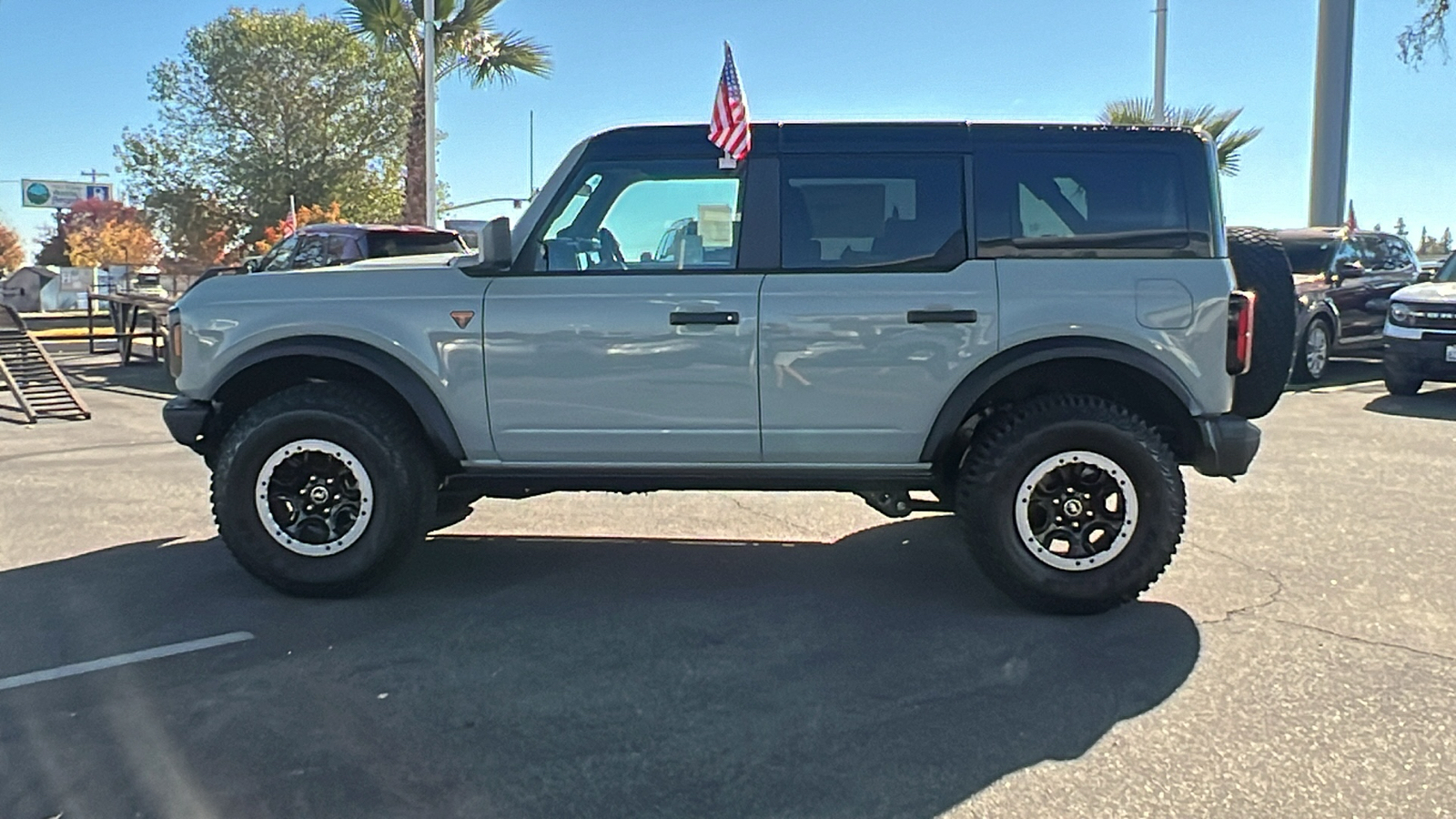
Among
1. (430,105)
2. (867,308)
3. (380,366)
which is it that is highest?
(430,105)

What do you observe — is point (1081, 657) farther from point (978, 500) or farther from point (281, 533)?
point (281, 533)

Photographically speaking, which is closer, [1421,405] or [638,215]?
[638,215]

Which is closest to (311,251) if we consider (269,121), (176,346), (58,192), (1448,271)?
(176,346)

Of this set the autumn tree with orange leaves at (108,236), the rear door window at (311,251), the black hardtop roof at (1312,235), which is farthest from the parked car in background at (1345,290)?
the autumn tree with orange leaves at (108,236)

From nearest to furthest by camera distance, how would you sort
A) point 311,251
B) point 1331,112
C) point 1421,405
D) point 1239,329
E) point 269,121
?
point 1239,329, point 1421,405, point 311,251, point 1331,112, point 269,121

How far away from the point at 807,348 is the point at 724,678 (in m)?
1.38

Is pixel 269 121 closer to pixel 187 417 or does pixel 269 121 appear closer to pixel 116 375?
pixel 116 375

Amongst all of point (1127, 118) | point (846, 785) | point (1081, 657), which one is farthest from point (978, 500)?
point (1127, 118)

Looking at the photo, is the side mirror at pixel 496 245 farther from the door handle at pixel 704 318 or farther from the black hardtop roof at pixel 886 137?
the door handle at pixel 704 318

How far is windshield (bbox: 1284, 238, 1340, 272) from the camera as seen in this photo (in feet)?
36.7

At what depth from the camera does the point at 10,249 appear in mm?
71438

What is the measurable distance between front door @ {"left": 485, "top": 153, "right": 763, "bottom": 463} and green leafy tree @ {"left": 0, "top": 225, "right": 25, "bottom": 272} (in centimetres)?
7834

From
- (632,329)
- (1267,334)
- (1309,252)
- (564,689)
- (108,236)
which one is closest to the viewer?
(564,689)

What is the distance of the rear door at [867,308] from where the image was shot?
14.9ft
